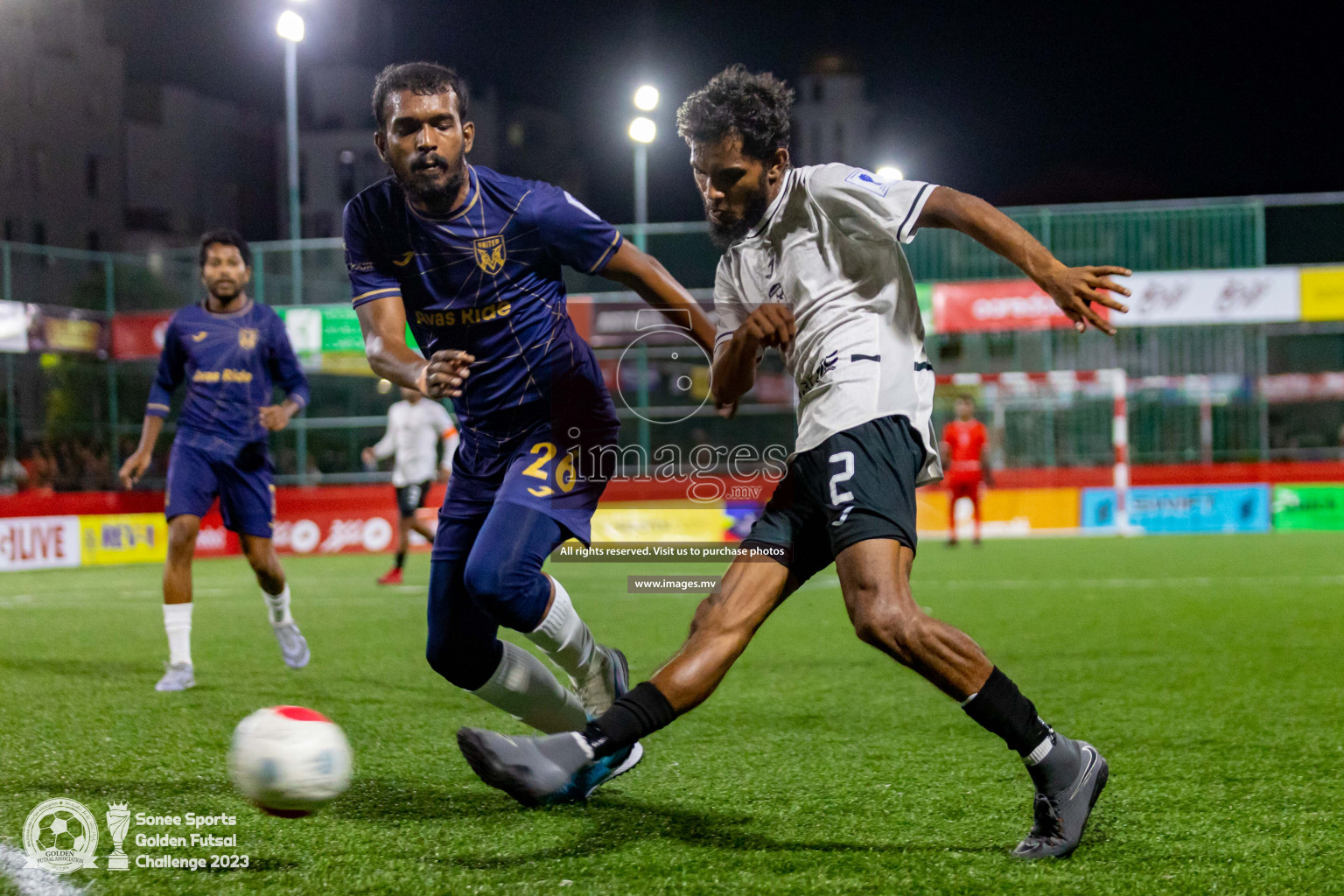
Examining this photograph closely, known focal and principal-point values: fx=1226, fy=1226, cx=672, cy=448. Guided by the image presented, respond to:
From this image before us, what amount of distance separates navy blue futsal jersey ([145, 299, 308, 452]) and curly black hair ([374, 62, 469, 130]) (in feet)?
11.4

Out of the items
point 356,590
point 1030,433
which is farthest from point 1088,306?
point 1030,433

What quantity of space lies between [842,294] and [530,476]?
1152 millimetres

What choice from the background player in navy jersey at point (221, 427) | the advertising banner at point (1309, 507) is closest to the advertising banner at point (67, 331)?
the background player in navy jersey at point (221, 427)

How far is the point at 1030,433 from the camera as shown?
2241 centimetres

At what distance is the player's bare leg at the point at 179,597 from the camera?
6.63 metres

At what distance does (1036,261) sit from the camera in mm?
3240

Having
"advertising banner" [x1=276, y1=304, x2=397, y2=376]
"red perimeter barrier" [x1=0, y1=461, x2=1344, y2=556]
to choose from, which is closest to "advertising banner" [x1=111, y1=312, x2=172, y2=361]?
"advertising banner" [x1=276, y1=304, x2=397, y2=376]

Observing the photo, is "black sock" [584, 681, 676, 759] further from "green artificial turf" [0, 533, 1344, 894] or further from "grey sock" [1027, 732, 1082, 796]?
"grey sock" [1027, 732, 1082, 796]

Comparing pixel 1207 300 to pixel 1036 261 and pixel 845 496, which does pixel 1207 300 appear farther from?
pixel 845 496

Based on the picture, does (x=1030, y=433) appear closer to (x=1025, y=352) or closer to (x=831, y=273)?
(x=1025, y=352)

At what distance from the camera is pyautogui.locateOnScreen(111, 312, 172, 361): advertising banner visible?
22.9 metres

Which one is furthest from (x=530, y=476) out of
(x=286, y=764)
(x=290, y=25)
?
(x=290, y=25)

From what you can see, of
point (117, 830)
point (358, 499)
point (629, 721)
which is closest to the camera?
point (629, 721)

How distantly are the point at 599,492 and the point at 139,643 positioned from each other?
237 inches
